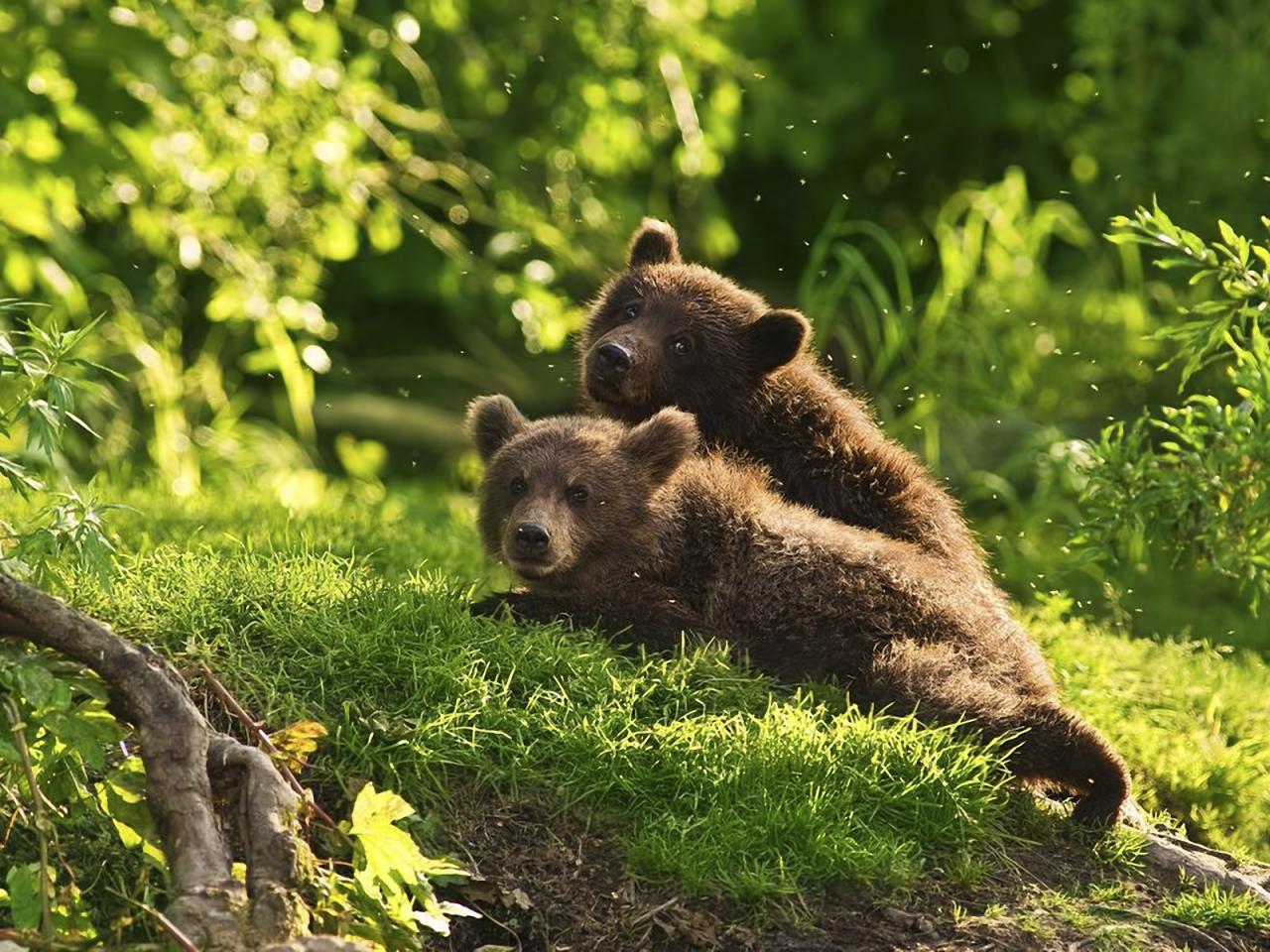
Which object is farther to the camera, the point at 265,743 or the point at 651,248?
the point at 651,248

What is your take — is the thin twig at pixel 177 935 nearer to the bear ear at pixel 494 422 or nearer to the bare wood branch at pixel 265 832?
the bare wood branch at pixel 265 832

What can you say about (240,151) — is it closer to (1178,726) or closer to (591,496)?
(591,496)

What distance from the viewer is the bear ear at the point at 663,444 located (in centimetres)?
579

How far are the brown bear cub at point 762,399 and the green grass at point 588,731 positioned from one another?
111 cm

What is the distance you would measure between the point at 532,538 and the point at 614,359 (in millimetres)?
1122

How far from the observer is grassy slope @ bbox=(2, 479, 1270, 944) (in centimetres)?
461

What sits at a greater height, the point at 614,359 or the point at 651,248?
the point at 651,248

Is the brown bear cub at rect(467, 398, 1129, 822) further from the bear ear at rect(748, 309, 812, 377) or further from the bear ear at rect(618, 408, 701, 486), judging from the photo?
the bear ear at rect(748, 309, 812, 377)

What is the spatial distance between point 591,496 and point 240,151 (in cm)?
479

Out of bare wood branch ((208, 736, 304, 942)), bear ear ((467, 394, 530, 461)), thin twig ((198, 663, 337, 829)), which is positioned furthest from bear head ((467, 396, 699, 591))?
bare wood branch ((208, 736, 304, 942))

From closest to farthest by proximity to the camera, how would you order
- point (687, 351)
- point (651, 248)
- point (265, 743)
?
point (265, 743)
point (687, 351)
point (651, 248)

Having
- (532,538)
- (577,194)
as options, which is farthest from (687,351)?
(577,194)

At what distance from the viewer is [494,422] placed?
245 inches

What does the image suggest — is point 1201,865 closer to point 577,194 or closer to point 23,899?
point 23,899
